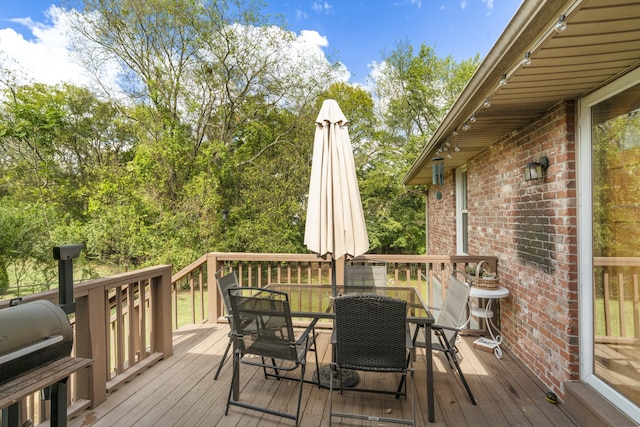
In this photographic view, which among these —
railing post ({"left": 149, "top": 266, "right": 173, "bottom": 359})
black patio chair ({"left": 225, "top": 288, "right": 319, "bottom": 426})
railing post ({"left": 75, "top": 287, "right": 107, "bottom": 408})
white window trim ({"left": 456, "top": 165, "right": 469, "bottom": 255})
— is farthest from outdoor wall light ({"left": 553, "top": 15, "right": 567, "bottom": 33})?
white window trim ({"left": 456, "top": 165, "right": 469, "bottom": 255})

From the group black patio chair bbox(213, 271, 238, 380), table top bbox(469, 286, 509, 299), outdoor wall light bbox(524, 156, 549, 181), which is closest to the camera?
outdoor wall light bbox(524, 156, 549, 181)

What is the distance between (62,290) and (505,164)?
169 inches

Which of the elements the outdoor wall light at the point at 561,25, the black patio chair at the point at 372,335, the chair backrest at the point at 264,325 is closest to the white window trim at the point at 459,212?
the black patio chair at the point at 372,335

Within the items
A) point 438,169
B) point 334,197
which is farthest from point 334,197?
point 438,169

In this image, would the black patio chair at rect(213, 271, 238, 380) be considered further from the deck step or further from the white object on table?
the deck step

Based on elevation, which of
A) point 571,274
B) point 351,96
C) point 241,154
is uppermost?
point 351,96

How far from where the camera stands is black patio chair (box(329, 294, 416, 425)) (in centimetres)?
232

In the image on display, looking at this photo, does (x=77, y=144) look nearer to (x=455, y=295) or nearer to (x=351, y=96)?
(x=351, y=96)

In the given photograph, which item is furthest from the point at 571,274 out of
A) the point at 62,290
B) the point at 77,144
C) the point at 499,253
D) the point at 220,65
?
the point at 77,144

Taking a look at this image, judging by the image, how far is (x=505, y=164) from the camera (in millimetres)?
3873

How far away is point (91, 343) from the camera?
8.66ft

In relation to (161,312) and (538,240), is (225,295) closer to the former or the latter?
(161,312)

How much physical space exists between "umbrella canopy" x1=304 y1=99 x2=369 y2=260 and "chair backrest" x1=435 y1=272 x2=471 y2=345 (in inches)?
34.7

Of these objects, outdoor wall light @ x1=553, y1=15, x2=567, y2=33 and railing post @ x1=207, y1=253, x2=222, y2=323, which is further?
railing post @ x1=207, y1=253, x2=222, y2=323
